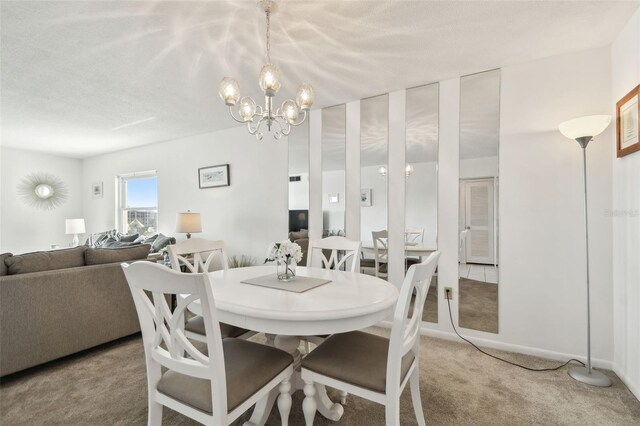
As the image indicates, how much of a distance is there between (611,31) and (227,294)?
292cm

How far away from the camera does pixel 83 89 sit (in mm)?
2807

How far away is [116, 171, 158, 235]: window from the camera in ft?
17.1

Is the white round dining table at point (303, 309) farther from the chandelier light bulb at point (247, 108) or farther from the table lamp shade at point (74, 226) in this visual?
the table lamp shade at point (74, 226)

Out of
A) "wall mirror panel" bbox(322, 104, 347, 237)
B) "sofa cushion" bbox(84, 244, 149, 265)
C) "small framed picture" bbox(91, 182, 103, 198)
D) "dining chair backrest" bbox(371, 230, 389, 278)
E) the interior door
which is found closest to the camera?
"sofa cushion" bbox(84, 244, 149, 265)

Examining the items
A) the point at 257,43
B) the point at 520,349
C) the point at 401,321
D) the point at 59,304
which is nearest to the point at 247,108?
the point at 257,43

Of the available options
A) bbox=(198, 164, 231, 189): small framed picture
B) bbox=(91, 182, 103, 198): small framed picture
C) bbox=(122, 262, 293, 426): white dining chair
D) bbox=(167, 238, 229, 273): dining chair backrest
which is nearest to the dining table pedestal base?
bbox=(122, 262, 293, 426): white dining chair

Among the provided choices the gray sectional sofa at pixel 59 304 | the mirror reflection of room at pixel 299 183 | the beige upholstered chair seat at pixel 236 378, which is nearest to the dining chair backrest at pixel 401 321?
the beige upholstered chair seat at pixel 236 378

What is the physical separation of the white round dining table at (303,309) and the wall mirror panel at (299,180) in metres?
1.74

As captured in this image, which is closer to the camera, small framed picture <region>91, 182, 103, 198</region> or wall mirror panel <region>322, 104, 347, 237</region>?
wall mirror panel <region>322, 104, 347, 237</region>

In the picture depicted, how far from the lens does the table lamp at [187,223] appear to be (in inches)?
149

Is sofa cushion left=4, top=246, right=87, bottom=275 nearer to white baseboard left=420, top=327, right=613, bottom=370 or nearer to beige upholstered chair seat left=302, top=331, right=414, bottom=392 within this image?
beige upholstered chair seat left=302, top=331, right=414, bottom=392

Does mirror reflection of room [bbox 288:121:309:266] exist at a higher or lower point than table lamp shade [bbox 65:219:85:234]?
higher

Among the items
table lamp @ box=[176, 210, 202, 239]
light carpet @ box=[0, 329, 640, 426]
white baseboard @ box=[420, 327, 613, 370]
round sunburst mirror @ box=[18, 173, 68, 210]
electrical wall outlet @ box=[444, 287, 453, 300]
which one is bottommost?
light carpet @ box=[0, 329, 640, 426]

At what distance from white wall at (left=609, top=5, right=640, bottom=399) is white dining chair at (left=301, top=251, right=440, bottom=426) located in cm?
153
